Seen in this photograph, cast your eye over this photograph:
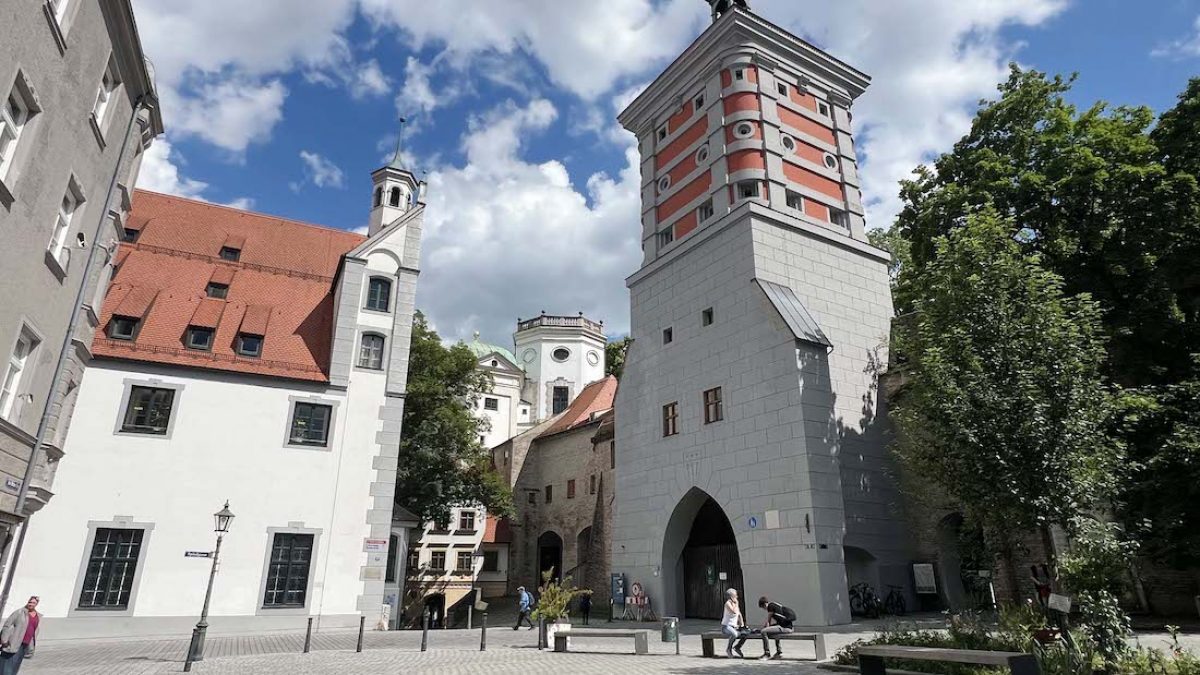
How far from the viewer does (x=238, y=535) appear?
19.6 metres

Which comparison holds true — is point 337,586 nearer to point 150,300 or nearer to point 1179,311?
point 150,300

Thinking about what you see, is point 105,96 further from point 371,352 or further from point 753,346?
point 753,346

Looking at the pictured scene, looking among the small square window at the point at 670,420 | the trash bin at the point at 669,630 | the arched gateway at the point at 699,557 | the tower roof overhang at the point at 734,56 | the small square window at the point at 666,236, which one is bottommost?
the trash bin at the point at 669,630

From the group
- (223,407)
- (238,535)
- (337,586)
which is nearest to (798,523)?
(337,586)

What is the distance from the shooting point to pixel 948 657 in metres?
8.82

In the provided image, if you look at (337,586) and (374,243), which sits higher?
(374,243)

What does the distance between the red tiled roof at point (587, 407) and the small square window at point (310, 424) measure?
2037cm

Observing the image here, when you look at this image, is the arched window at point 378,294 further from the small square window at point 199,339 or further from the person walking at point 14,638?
the person walking at point 14,638

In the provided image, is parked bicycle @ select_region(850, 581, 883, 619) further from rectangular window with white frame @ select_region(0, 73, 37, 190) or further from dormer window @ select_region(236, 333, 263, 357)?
rectangular window with white frame @ select_region(0, 73, 37, 190)

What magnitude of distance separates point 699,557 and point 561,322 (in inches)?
1627

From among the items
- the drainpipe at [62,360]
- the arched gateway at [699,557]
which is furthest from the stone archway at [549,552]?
the drainpipe at [62,360]

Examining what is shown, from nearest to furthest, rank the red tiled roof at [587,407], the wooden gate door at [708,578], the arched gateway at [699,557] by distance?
1. the wooden gate door at [708,578]
2. the arched gateway at [699,557]
3. the red tiled roof at [587,407]

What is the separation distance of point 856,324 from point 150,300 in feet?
80.0

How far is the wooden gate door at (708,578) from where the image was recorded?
2406 centimetres
